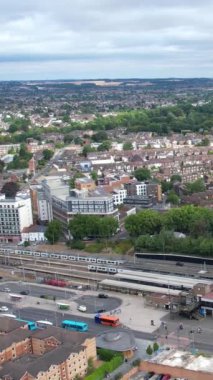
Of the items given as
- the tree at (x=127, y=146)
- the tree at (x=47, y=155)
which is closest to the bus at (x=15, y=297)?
the tree at (x=47, y=155)

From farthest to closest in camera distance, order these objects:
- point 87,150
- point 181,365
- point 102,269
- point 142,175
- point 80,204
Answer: point 87,150
point 142,175
point 80,204
point 102,269
point 181,365

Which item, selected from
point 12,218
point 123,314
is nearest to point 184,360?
point 123,314

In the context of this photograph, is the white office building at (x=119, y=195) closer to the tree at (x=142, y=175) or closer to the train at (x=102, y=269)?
the tree at (x=142, y=175)

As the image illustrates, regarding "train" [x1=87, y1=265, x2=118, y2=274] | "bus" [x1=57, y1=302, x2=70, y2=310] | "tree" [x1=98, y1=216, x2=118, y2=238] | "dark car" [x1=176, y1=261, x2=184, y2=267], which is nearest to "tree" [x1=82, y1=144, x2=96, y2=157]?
"tree" [x1=98, y1=216, x2=118, y2=238]

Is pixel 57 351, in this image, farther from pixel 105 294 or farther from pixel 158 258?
pixel 158 258

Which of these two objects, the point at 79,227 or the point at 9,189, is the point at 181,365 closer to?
the point at 79,227

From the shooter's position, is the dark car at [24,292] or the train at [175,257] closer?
the dark car at [24,292]

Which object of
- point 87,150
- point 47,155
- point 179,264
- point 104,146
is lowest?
point 179,264
